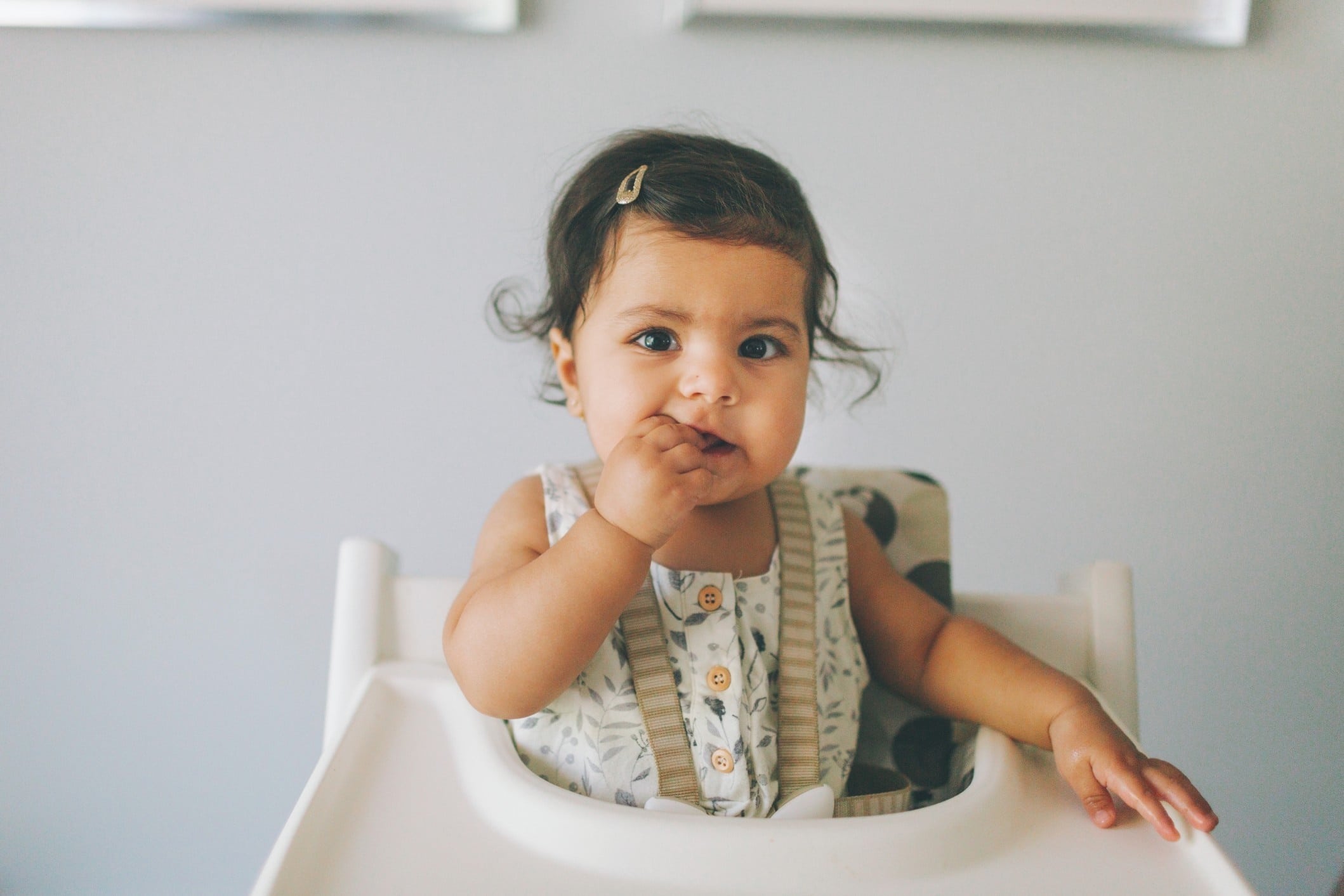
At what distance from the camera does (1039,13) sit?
0.99 meters

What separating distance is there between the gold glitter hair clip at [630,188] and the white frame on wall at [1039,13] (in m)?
0.41

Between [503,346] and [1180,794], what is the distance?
769 mm

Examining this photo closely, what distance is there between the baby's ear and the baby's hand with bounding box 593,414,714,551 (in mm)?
135

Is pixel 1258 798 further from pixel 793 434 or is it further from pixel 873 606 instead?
pixel 793 434

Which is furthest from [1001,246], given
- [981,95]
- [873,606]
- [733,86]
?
[873,606]

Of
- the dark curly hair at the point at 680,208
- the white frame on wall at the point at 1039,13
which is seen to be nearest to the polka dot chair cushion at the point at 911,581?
the dark curly hair at the point at 680,208

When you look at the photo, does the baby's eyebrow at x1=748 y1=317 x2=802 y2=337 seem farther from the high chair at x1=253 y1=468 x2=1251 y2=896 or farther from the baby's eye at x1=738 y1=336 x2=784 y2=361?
the high chair at x1=253 y1=468 x2=1251 y2=896

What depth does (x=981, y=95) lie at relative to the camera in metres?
1.04

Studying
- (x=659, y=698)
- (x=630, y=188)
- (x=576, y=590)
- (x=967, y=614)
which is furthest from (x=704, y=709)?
(x=630, y=188)

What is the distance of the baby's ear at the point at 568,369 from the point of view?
724 millimetres

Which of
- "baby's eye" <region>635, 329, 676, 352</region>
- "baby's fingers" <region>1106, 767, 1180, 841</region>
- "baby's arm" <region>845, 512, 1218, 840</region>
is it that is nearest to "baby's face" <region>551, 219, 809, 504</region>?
"baby's eye" <region>635, 329, 676, 352</region>

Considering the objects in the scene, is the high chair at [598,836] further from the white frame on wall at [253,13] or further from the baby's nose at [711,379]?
the white frame on wall at [253,13]

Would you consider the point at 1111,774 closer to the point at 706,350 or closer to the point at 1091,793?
the point at 1091,793

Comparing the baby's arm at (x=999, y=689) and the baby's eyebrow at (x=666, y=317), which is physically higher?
the baby's eyebrow at (x=666, y=317)
